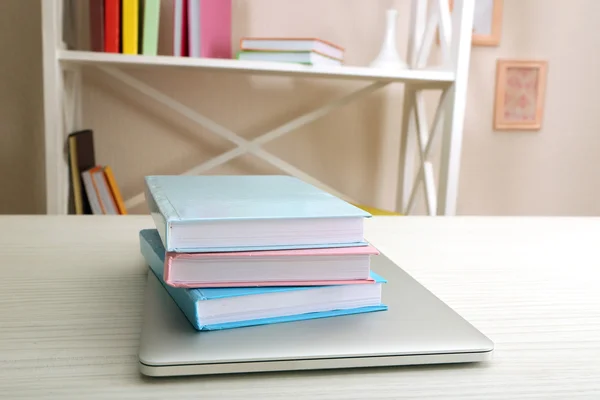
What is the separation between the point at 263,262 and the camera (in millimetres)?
397

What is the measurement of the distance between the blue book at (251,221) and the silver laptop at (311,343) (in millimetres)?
54

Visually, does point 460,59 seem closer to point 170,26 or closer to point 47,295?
point 170,26

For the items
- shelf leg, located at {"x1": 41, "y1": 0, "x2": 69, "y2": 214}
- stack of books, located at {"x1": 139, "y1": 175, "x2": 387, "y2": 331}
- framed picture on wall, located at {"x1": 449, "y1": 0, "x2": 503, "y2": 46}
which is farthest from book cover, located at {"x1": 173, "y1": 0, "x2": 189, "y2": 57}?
stack of books, located at {"x1": 139, "y1": 175, "x2": 387, "y2": 331}

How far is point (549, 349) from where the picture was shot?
397mm

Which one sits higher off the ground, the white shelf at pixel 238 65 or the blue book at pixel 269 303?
the white shelf at pixel 238 65

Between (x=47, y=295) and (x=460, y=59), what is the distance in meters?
1.19

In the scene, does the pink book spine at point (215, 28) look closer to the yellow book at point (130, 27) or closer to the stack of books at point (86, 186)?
the yellow book at point (130, 27)

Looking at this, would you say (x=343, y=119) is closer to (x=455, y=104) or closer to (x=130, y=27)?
(x=455, y=104)

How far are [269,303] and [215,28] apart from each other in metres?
1.18

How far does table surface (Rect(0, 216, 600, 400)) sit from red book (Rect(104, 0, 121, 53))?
66cm

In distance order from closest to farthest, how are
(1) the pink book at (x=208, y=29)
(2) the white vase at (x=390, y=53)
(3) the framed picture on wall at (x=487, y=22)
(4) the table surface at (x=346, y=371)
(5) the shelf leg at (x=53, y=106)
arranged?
(4) the table surface at (x=346, y=371) < (5) the shelf leg at (x=53, y=106) < (1) the pink book at (x=208, y=29) < (2) the white vase at (x=390, y=53) < (3) the framed picture on wall at (x=487, y=22)

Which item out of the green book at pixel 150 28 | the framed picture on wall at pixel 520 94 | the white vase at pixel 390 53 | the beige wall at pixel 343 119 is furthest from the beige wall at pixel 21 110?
the framed picture on wall at pixel 520 94

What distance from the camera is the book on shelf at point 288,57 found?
1365 millimetres

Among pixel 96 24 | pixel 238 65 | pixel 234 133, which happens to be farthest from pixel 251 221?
pixel 234 133
